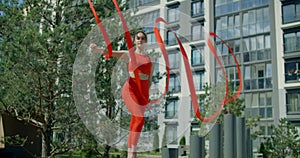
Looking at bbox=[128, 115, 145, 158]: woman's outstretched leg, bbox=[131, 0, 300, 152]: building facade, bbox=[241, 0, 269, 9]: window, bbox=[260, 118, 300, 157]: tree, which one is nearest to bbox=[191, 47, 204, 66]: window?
bbox=[128, 115, 145, 158]: woman's outstretched leg

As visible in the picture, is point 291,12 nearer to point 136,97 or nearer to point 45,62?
point 45,62

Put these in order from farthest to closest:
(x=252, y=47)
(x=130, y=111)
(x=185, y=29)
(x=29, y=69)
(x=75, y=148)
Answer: (x=252, y=47)
(x=75, y=148)
(x=29, y=69)
(x=185, y=29)
(x=130, y=111)

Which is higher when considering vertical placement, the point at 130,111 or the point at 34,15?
the point at 34,15

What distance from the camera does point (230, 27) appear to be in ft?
93.7

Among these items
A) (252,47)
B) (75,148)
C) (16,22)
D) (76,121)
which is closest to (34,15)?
(16,22)

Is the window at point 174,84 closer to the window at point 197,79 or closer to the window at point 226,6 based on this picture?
the window at point 197,79

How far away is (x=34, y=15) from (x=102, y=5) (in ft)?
7.22

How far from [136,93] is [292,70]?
81.2ft

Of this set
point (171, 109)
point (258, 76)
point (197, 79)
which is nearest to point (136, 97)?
point (171, 109)

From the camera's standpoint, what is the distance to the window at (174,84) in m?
2.85

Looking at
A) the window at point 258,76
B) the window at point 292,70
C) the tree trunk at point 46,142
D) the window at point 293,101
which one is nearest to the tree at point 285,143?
the window at point 293,101

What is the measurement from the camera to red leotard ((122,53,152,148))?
240 cm

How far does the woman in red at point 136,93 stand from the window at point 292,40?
2494cm

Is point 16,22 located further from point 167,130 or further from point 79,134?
point 167,130
